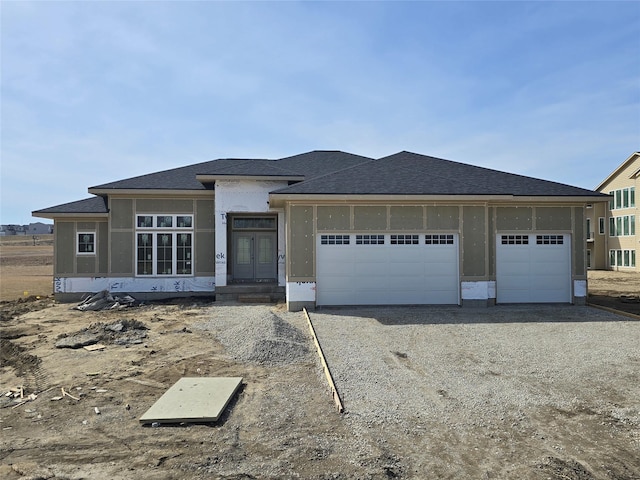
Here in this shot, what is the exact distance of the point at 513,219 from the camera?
14836 millimetres

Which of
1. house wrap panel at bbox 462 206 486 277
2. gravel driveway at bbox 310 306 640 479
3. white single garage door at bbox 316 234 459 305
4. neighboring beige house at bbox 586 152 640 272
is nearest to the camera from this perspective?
gravel driveway at bbox 310 306 640 479

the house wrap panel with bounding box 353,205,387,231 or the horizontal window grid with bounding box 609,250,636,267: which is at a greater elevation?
the house wrap panel with bounding box 353,205,387,231

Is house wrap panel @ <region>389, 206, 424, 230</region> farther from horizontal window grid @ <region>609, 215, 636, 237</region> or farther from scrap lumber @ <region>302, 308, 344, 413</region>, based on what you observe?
horizontal window grid @ <region>609, 215, 636, 237</region>

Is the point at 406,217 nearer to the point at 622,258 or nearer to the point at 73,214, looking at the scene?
the point at 73,214

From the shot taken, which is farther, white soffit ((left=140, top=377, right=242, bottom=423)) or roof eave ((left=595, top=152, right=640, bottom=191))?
roof eave ((left=595, top=152, right=640, bottom=191))

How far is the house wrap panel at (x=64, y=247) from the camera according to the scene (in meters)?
17.4

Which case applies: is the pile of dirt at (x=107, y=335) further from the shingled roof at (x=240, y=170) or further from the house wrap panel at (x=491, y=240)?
the house wrap panel at (x=491, y=240)

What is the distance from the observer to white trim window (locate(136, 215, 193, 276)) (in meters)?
17.2

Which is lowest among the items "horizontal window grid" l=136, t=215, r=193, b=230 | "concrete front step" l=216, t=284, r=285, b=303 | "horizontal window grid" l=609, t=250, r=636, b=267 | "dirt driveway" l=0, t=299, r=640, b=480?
"dirt driveway" l=0, t=299, r=640, b=480

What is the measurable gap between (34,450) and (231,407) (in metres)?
2.29

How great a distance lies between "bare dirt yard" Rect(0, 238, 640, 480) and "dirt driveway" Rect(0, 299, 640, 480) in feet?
0.09

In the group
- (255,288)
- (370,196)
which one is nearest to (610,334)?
(370,196)

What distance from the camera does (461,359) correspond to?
27.7ft

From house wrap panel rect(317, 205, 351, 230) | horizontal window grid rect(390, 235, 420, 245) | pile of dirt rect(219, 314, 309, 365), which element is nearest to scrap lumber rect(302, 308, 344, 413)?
pile of dirt rect(219, 314, 309, 365)
